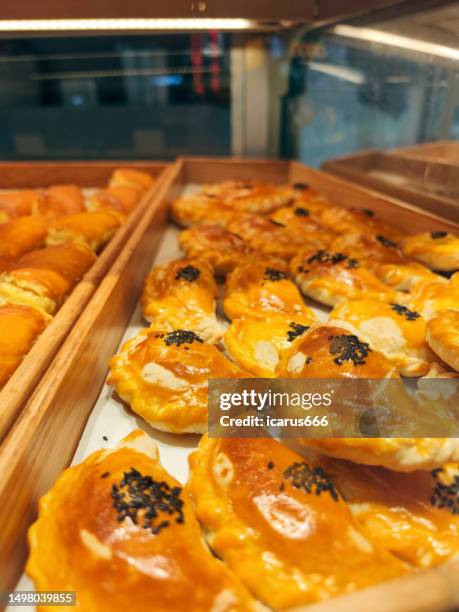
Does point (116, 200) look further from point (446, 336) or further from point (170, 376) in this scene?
point (446, 336)

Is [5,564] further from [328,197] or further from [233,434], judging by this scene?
[328,197]

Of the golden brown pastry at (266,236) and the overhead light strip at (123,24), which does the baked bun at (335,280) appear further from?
the overhead light strip at (123,24)

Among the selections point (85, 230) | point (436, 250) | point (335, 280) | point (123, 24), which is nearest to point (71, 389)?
point (335, 280)

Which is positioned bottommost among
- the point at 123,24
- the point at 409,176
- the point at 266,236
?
the point at 266,236

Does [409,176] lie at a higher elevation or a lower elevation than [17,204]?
higher

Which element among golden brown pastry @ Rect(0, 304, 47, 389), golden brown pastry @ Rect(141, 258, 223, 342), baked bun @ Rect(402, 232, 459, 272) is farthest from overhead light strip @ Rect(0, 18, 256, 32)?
golden brown pastry @ Rect(0, 304, 47, 389)

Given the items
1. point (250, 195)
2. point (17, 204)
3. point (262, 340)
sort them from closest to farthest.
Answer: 1. point (262, 340)
2. point (17, 204)
3. point (250, 195)
